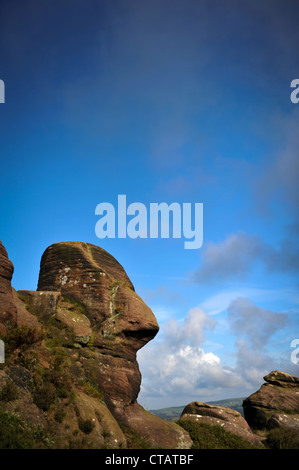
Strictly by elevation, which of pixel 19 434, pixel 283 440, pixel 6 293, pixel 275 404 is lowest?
pixel 283 440

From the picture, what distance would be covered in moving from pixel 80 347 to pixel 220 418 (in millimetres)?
15554

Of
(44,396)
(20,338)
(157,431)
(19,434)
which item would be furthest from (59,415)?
(157,431)

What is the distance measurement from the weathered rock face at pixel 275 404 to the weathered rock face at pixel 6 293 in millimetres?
29184

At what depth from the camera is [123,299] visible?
30.3 metres

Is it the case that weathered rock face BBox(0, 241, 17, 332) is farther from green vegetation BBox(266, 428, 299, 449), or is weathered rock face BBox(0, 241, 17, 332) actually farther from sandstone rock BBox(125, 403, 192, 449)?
green vegetation BBox(266, 428, 299, 449)

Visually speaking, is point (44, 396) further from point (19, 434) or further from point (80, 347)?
point (80, 347)

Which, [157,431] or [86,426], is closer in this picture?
[86,426]

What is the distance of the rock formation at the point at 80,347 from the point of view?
18.9 m

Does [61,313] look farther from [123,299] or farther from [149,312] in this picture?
[149,312]

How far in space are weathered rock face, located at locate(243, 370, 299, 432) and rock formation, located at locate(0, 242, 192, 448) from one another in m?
14.1

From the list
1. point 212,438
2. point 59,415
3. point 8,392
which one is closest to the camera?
point 8,392

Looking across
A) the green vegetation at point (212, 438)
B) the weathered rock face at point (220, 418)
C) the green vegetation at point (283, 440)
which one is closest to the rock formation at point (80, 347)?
the green vegetation at point (212, 438)

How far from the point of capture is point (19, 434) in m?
15.0
